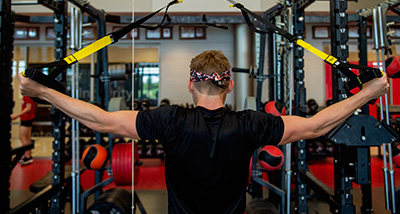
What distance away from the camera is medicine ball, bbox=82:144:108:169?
225 centimetres

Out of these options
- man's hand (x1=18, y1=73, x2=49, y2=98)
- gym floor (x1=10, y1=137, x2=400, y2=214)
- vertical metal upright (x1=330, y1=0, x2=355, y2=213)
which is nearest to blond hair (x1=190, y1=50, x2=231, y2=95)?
man's hand (x1=18, y1=73, x2=49, y2=98)

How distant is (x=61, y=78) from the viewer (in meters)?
2.16

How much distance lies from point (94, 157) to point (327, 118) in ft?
6.19

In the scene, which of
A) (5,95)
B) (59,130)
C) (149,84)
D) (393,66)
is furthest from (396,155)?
(149,84)

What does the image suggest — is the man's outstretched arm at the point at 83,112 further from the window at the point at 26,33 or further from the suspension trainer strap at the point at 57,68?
the window at the point at 26,33

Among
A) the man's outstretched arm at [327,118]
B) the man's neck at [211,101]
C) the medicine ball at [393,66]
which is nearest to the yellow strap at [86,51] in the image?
the man's neck at [211,101]

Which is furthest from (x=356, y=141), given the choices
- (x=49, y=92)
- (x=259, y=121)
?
(x=49, y=92)

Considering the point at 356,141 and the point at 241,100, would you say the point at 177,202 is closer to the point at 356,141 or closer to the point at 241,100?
the point at 356,141

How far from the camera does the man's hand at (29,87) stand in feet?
2.79

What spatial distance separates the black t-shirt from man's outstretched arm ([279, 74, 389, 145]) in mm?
42

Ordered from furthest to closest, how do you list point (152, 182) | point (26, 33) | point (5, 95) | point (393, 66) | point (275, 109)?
point (26, 33) → point (152, 182) → point (393, 66) → point (275, 109) → point (5, 95)

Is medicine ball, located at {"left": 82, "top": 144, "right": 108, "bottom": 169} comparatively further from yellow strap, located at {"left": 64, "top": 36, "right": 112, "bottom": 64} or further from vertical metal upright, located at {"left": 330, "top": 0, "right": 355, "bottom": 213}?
vertical metal upright, located at {"left": 330, "top": 0, "right": 355, "bottom": 213}

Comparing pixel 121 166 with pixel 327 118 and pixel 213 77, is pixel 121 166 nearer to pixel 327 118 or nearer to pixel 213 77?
pixel 213 77

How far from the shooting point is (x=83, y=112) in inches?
35.1
